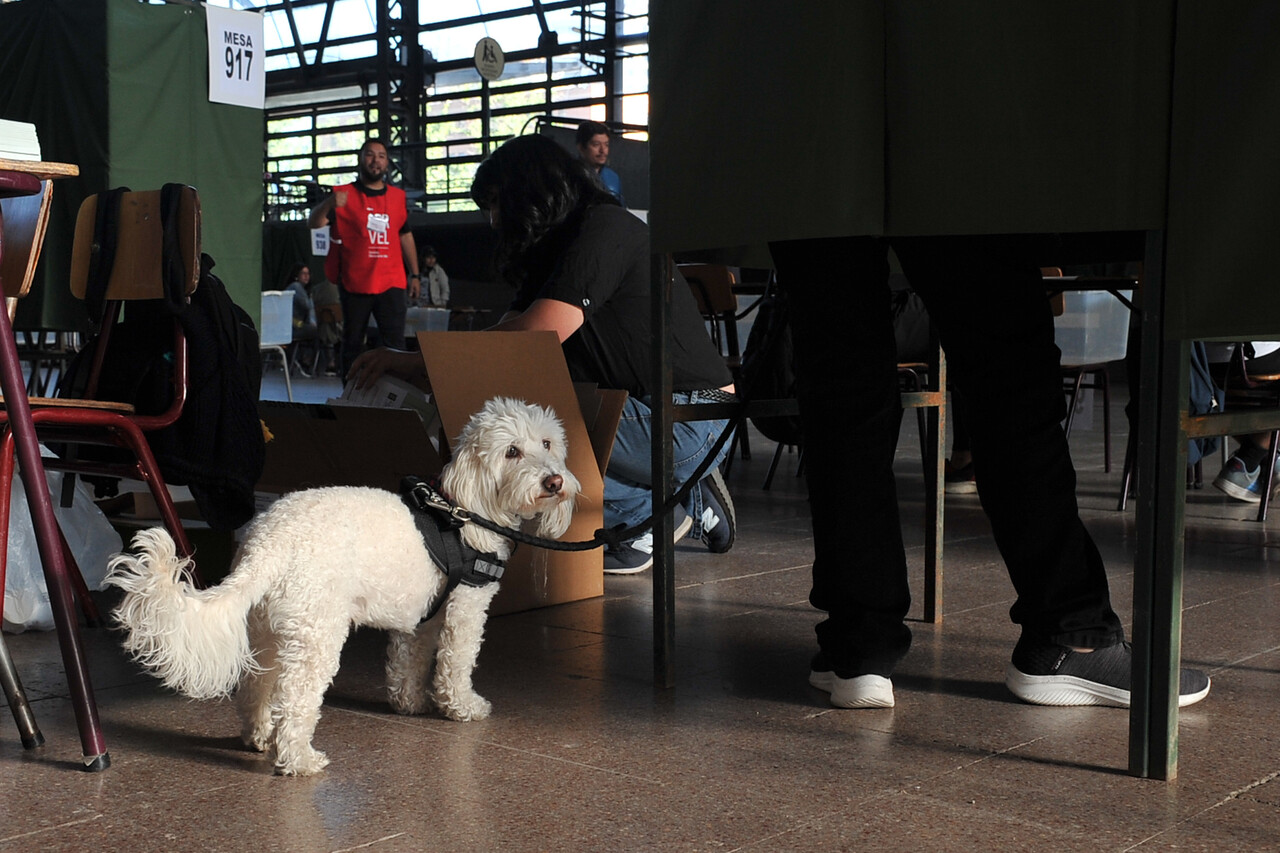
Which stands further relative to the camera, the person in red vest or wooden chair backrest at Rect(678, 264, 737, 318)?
the person in red vest

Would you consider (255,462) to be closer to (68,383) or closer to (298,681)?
(68,383)

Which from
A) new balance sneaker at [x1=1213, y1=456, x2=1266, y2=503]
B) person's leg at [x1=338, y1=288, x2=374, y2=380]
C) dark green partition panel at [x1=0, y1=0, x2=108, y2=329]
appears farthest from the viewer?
person's leg at [x1=338, y1=288, x2=374, y2=380]

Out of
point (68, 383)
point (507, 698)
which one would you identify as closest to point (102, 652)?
point (68, 383)

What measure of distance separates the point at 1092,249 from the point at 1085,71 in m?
0.72

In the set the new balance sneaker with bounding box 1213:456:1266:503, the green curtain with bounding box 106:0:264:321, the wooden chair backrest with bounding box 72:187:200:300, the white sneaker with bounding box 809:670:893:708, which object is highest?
the green curtain with bounding box 106:0:264:321

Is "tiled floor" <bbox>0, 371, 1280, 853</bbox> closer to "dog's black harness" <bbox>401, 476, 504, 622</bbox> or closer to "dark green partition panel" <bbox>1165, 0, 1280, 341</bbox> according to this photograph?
"dog's black harness" <bbox>401, 476, 504, 622</bbox>

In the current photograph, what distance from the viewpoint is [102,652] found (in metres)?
2.29

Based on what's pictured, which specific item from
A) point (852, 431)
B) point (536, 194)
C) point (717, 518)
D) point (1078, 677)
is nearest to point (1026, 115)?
point (852, 431)

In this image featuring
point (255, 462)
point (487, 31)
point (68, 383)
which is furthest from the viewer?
point (487, 31)

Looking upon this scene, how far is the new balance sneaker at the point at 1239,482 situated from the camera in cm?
428

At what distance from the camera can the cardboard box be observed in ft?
8.28

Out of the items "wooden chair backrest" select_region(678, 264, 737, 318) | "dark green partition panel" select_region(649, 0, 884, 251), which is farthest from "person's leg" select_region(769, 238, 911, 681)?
"wooden chair backrest" select_region(678, 264, 737, 318)

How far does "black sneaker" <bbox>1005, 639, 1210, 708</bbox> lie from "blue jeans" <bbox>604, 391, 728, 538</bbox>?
1.24m

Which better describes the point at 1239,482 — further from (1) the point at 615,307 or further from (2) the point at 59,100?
(2) the point at 59,100
